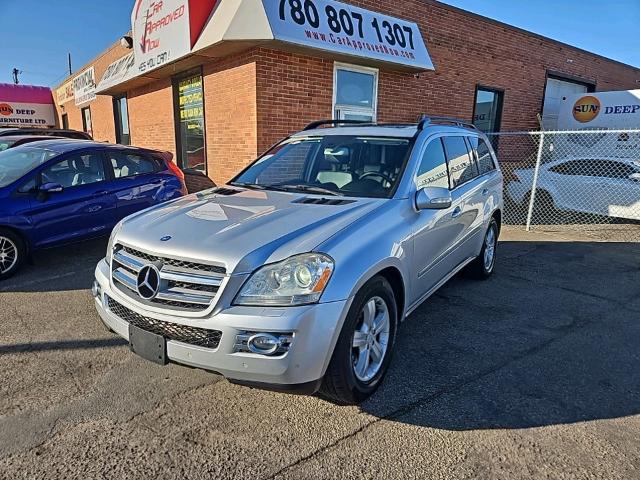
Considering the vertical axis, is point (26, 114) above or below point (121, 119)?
above

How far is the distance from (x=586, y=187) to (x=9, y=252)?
9989 mm

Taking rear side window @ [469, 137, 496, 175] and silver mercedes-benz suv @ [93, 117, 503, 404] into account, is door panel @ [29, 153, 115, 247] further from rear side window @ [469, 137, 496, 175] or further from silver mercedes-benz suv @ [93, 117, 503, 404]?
rear side window @ [469, 137, 496, 175]

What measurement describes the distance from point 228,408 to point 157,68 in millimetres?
8986

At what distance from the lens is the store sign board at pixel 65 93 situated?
70.4 feet

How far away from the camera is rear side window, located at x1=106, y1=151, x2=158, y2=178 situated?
6.34 m

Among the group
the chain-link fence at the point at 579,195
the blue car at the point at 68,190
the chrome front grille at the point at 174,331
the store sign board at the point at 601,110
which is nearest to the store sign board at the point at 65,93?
the blue car at the point at 68,190

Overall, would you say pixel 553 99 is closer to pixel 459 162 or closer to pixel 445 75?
pixel 445 75

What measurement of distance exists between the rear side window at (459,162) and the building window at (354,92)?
4560mm

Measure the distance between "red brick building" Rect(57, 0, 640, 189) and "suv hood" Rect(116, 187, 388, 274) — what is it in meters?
4.60

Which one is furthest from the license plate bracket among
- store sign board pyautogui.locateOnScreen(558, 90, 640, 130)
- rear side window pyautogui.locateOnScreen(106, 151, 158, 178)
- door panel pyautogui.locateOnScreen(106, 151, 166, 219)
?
store sign board pyautogui.locateOnScreen(558, 90, 640, 130)

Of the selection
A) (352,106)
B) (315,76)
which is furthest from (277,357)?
(352,106)

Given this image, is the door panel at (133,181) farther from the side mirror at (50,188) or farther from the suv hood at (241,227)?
the suv hood at (241,227)

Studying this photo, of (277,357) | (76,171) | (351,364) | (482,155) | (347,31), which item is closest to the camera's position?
(277,357)

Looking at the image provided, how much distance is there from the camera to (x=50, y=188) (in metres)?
5.47
